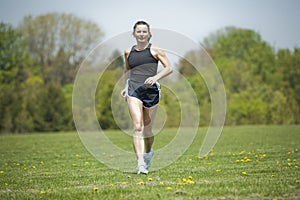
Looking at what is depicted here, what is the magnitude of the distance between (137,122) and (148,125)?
790 mm

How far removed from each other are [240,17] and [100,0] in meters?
17.5

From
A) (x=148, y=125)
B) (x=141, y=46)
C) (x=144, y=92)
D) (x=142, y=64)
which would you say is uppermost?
(x=141, y=46)

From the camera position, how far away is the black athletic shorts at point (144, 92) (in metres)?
7.66

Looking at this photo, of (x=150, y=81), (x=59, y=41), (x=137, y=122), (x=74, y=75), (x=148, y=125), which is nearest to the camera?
(x=150, y=81)

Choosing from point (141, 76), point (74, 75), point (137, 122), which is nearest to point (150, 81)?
point (141, 76)

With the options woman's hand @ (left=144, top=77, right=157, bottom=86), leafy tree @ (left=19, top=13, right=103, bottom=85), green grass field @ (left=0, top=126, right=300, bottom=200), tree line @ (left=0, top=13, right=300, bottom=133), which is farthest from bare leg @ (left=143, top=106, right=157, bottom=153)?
leafy tree @ (left=19, top=13, right=103, bottom=85)

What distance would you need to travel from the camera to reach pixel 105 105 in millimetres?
→ 36312

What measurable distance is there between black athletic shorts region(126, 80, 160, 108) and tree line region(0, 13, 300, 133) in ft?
85.1

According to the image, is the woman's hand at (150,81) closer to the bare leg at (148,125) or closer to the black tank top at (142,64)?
the black tank top at (142,64)

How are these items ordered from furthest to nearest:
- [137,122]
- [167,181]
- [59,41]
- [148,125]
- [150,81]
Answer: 1. [59,41]
2. [148,125]
3. [137,122]
4. [150,81]
5. [167,181]

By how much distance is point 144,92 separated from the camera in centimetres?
770

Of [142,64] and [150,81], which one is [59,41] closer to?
[142,64]

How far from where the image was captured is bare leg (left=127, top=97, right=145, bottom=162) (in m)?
7.59

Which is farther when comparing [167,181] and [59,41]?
[59,41]
